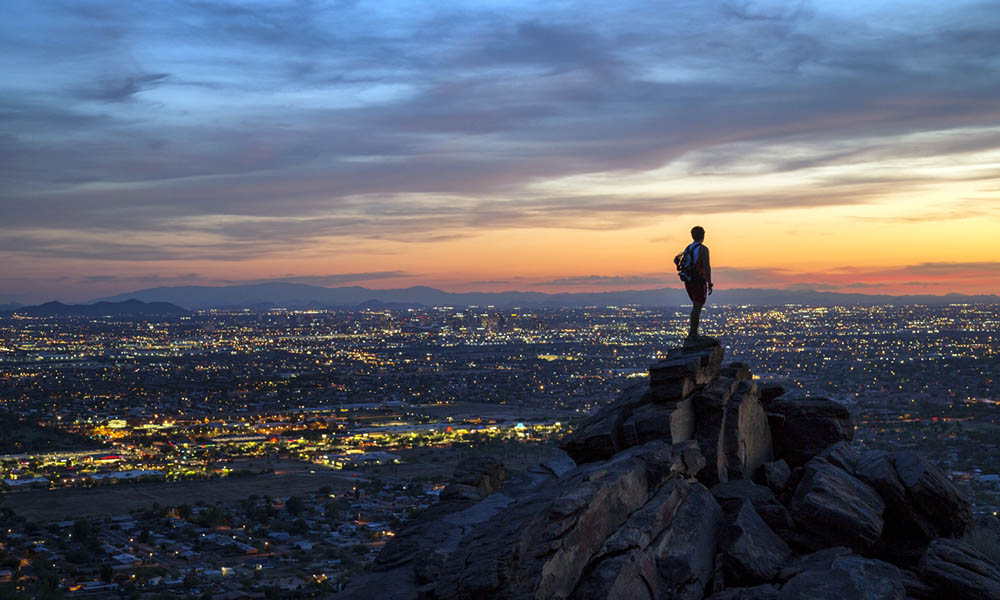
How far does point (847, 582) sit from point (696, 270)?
9554mm

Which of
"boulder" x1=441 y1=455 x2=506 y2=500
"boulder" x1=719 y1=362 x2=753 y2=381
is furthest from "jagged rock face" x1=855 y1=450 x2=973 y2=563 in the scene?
"boulder" x1=441 y1=455 x2=506 y2=500

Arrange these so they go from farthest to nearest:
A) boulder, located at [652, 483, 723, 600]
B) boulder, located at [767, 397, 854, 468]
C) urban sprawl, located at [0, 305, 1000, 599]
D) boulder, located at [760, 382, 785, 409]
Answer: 1. urban sprawl, located at [0, 305, 1000, 599]
2. boulder, located at [760, 382, 785, 409]
3. boulder, located at [767, 397, 854, 468]
4. boulder, located at [652, 483, 723, 600]

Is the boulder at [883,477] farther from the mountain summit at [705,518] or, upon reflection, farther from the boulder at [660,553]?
the boulder at [660,553]

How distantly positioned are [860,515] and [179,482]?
212 feet

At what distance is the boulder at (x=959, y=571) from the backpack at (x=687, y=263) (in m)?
8.52

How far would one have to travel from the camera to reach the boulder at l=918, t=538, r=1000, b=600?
13.6 m

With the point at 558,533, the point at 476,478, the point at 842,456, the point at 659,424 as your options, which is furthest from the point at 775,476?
the point at 476,478

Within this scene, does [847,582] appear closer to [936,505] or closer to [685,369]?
[936,505]

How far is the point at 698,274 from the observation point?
21.0 m

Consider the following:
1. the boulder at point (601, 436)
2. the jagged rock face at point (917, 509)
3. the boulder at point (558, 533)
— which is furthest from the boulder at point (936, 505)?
the boulder at point (601, 436)

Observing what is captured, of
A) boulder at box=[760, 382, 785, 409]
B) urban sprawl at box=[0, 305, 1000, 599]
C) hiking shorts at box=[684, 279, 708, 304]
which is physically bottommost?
urban sprawl at box=[0, 305, 1000, 599]

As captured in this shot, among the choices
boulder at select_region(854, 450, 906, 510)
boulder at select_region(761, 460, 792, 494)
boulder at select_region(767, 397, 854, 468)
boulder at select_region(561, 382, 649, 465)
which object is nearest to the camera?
boulder at select_region(854, 450, 906, 510)

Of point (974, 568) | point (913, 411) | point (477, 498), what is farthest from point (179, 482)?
point (913, 411)

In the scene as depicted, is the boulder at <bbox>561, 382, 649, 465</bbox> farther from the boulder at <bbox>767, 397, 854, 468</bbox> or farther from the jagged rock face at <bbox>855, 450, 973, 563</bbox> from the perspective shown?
the jagged rock face at <bbox>855, 450, 973, 563</bbox>
